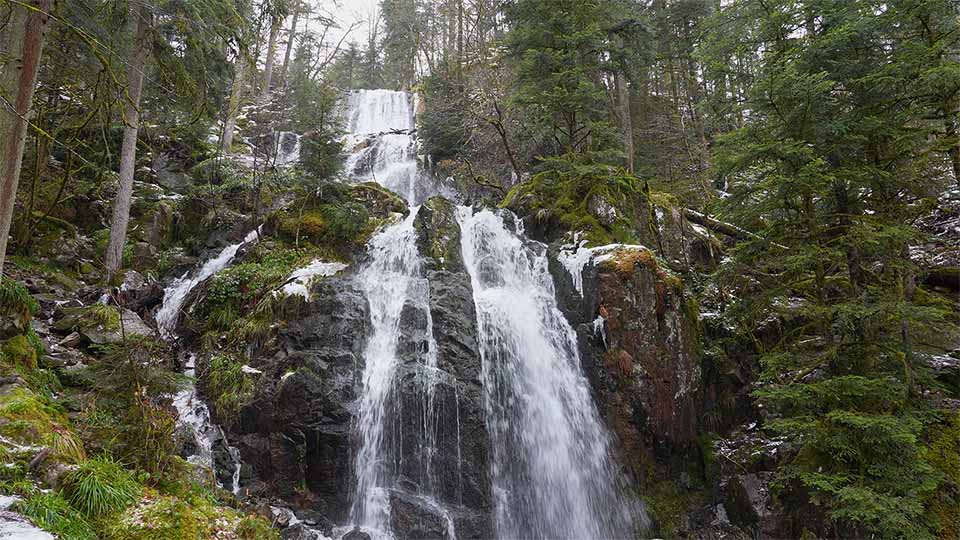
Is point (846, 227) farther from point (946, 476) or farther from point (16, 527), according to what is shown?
point (16, 527)

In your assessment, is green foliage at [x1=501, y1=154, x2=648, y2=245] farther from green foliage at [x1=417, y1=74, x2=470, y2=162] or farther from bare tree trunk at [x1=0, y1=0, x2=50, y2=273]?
bare tree trunk at [x1=0, y1=0, x2=50, y2=273]

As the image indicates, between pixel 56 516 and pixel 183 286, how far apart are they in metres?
8.88

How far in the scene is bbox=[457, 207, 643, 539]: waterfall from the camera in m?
8.65

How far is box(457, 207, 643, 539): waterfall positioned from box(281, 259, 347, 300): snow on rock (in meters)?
3.34

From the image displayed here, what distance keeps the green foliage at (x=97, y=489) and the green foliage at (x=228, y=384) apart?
424 centimetres

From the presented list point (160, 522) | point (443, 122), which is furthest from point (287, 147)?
point (160, 522)

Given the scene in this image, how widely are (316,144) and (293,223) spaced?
2.11 m

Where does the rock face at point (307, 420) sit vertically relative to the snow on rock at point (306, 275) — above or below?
below

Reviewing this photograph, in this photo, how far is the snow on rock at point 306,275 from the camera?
396 inches

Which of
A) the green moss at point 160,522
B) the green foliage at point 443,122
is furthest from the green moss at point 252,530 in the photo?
the green foliage at point 443,122

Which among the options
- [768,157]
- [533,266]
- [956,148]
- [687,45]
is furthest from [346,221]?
[687,45]

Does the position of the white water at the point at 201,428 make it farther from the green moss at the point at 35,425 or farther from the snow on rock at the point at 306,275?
the green moss at the point at 35,425

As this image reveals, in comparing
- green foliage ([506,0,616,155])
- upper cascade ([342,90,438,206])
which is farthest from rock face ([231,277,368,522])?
green foliage ([506,0,616,155])

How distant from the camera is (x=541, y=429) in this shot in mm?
9328
